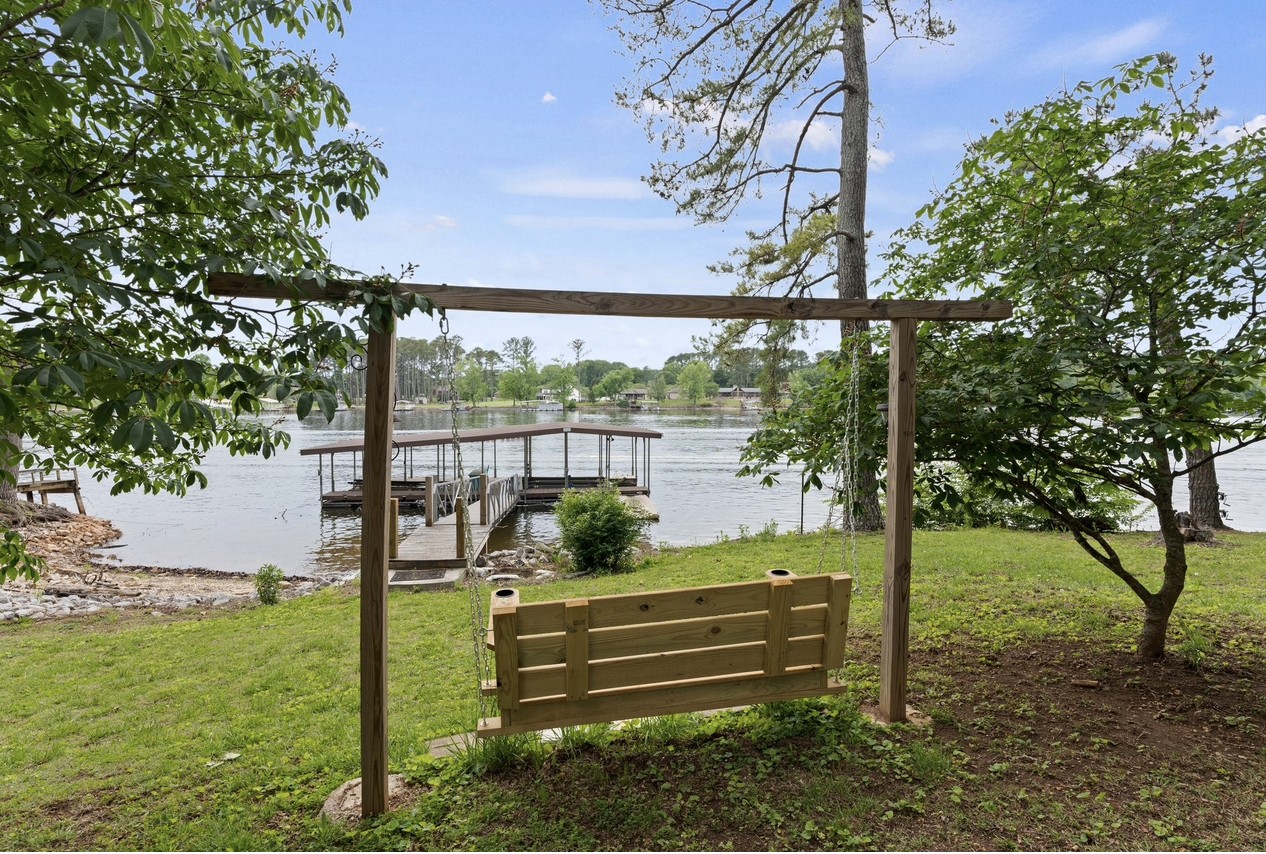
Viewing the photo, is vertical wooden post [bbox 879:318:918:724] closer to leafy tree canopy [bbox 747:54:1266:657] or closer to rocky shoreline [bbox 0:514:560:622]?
leafy tree canopy [bbox 747:54:1266:657]

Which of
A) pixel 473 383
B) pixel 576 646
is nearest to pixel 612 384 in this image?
pixel 473 383

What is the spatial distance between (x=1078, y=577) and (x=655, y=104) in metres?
8.64

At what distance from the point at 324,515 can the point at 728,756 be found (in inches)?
750

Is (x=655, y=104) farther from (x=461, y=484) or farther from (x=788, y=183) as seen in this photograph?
(x=461, y=484)

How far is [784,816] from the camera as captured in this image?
269 cm

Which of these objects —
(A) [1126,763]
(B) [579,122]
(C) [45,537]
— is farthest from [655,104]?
(C) [45,537]

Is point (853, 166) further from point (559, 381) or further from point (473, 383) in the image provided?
point (473, 383)

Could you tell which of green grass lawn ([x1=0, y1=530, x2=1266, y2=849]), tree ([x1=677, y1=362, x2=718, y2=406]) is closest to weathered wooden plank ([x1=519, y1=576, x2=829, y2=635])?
green grass lawn ([x1=0, y1=530, x2=1266, y2=849])

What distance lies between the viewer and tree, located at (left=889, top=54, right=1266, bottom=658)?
10.6ft

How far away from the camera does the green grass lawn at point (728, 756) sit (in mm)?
2635

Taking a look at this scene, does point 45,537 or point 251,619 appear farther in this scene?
point 45,537

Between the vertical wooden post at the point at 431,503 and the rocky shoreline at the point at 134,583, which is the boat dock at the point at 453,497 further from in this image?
the rocky shoreline at the point at 134,583

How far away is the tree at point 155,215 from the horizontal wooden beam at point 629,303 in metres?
0.12

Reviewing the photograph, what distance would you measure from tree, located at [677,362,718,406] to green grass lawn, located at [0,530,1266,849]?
55.3 metres
